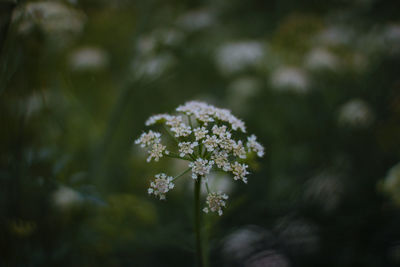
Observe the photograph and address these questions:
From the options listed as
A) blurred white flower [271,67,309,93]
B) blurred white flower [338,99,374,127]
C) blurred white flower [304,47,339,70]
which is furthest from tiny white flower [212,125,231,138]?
blurred white flower [304,47,339,70]

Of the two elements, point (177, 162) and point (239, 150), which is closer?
point (239, 150)

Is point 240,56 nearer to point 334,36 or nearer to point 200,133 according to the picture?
point 334,36

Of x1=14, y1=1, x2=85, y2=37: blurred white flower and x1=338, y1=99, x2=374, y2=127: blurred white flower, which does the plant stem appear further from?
x1=338, y1=99, x2=374, y2=127: blurred white flower

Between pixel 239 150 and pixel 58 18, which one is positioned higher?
pixel 58 18

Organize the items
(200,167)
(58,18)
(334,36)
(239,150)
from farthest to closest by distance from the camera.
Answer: (334,36), (58,18), (239,150), (200,167)

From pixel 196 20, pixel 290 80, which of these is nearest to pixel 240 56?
pixel 290 80

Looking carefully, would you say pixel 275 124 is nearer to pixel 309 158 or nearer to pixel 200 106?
pixel 309 158

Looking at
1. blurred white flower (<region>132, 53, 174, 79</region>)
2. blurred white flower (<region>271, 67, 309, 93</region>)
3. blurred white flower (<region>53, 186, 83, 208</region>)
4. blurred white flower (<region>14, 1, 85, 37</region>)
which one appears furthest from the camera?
blurred white flower (<region>271, 67, 309, 93</region>)

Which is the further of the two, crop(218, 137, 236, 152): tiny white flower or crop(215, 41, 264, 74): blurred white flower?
crop(215, 41, 264, 74): blurred white flower
